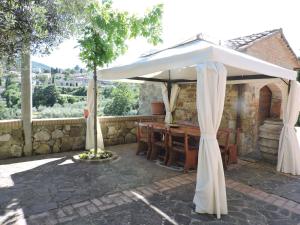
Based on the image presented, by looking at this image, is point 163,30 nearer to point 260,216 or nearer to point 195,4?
point 195,4

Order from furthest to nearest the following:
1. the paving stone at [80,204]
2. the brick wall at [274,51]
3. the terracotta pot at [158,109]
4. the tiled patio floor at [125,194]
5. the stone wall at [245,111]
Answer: the terracotta pot at [158,109]
the brick wall at [274,51]
the stone wall at [245,111]
the paving stone at [80,204]
the tiled patio floor at [125,194]

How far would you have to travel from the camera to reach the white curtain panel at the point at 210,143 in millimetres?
3240

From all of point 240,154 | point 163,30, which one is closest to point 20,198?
point 163,30

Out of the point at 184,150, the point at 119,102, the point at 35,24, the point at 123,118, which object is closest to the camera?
the point at 35,24

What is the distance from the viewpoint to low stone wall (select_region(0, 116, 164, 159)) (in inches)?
221

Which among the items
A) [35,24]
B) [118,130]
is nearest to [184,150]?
[118,130]

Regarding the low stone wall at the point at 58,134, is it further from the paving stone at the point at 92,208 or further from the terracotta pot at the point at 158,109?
the paving stone at the point at 92,208

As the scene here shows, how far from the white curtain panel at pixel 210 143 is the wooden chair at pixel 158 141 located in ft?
6.73

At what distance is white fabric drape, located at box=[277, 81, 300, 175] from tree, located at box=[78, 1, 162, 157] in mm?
3292

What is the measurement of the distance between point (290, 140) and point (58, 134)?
5697 mm

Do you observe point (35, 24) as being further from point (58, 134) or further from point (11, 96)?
point (11, 96)

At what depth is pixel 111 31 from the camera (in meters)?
5.13

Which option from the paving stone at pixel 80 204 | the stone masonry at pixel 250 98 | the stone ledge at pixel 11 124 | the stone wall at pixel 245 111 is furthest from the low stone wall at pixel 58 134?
the paving stone at pixel 80 204

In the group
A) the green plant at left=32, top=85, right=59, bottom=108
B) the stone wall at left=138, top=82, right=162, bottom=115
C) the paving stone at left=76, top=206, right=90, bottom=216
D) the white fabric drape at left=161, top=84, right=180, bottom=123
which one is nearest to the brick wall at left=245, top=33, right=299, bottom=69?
the white fabric drape at left=161, top=84, right=180, bottom=123
